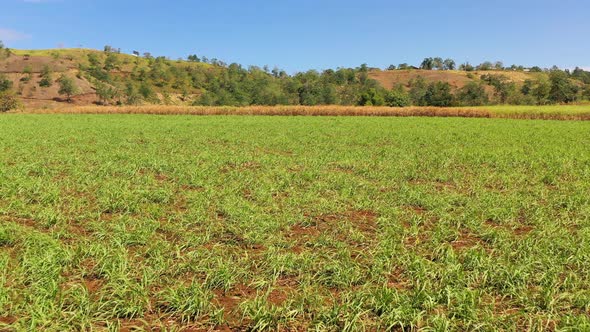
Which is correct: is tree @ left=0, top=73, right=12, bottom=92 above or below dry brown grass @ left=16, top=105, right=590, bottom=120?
above

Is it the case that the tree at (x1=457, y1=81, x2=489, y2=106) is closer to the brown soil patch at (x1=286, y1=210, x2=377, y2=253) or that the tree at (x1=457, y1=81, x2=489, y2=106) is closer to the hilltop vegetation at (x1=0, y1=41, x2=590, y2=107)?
the hilltop vegetation at (x1=0, y1=41, x2=590, y2=107)

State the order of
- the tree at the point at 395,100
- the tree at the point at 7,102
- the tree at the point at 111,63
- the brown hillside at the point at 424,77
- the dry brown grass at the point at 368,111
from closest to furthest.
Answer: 1. the dry brown grass at the point at 368,111
2. the tree at the point at 7,102
3. the tree at the point at 395,100
4. the brown hillside at the point at 424,77
5. the tree at the point at 111,63

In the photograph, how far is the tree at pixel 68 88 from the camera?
364 feet

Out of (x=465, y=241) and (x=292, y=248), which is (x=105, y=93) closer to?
(x=292, y=248)

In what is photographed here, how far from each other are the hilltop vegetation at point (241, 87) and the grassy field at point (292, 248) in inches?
3381

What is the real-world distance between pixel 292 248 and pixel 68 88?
126 m

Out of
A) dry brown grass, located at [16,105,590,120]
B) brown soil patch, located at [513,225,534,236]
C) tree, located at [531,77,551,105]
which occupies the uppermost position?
tree, located at [531,77,551,105]

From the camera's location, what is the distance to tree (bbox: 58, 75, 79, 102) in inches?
4368

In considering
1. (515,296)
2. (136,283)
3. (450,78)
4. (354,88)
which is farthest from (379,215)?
(450,78)

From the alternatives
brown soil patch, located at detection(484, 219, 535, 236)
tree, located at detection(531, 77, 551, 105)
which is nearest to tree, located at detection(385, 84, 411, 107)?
tree, located at detection(531, 77, 551, 105)

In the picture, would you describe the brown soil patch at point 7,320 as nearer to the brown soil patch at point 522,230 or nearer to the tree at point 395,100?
the brown soil patch at point 522,230

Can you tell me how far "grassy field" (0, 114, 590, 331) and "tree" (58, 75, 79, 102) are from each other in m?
115

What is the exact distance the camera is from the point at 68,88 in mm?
111000

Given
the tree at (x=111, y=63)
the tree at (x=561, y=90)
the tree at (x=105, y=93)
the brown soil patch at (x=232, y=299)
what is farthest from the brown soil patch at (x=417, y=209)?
the tree at (x=111, y=63)
